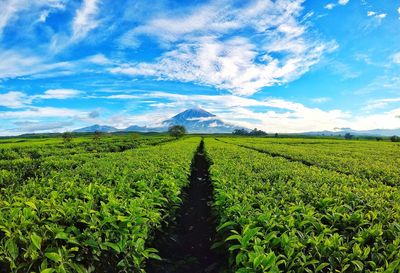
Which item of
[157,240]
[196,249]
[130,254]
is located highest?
[130,254]

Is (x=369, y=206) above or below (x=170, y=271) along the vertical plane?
above

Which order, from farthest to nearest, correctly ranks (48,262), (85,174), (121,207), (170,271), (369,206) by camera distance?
(85,174)
(170,271)
(369,206)
(121,207)
(48,262)

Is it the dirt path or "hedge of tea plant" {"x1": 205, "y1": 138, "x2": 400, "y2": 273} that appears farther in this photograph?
the dirt path

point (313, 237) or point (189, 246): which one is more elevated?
point (313, 237)

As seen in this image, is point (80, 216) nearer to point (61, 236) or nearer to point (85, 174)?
point (61, 236)

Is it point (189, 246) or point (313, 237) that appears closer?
point (313, 237)

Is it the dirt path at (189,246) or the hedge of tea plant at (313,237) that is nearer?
the hedge of tea plant at (313,237)

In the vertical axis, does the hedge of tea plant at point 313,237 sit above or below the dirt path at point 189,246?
above

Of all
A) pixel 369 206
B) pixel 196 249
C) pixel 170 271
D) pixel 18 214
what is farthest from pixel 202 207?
pixel 18 214

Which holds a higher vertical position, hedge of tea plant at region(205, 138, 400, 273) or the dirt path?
hedge of tea plant at region(205, 138, 400, 273)

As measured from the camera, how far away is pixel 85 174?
378 inches

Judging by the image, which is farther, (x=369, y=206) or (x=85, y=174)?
(x=85, y=174)

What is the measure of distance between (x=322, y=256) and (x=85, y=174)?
26.4ft

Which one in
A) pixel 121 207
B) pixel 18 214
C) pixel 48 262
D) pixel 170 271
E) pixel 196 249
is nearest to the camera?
pixel 48 262
